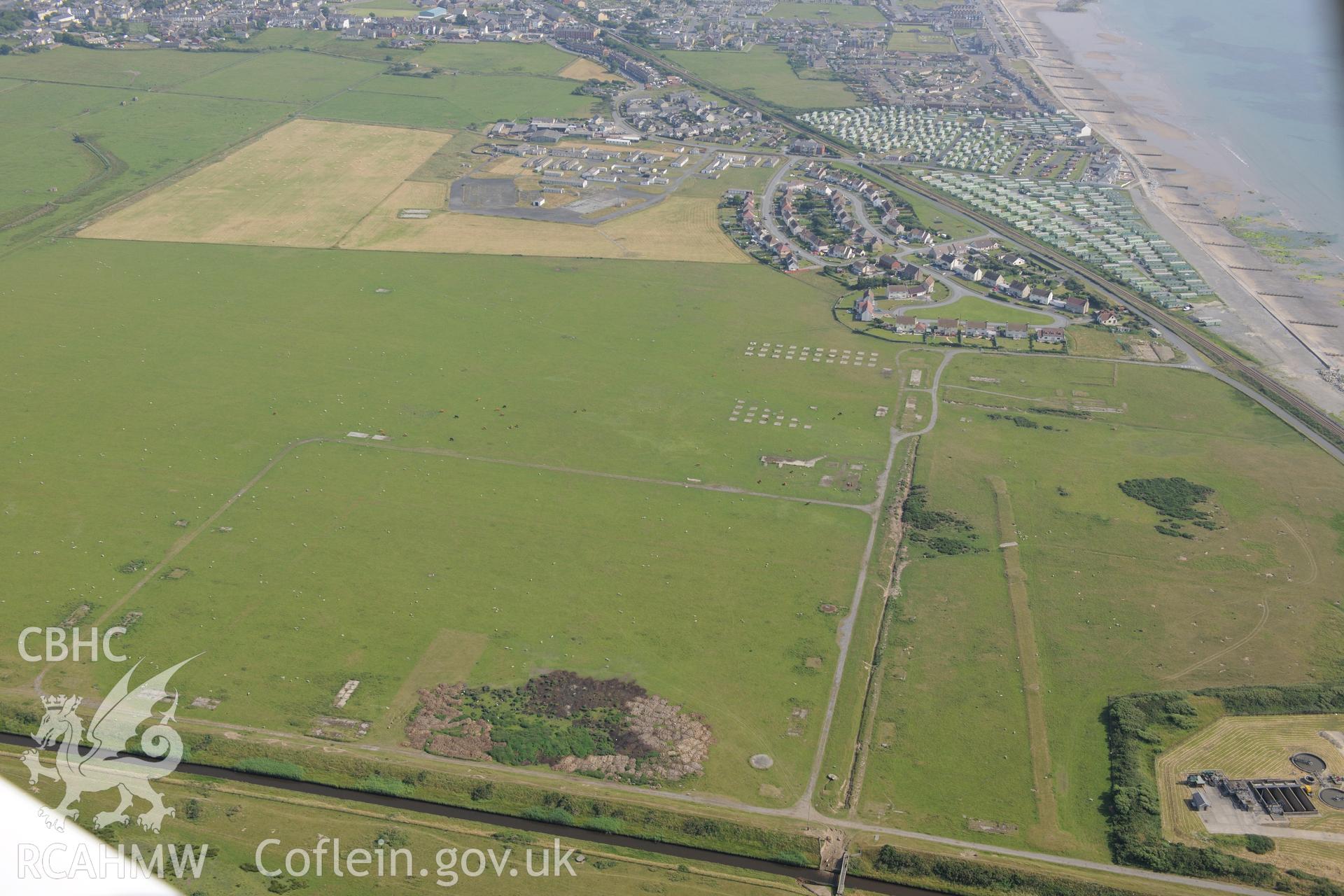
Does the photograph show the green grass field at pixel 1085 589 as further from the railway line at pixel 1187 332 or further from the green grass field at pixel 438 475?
the green grass field at pixel 438 475

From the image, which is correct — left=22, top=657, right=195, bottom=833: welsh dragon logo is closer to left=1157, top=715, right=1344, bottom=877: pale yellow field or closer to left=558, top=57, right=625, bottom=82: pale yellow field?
left=1157, top=715, right=1344, bottom=877: pale yellow field

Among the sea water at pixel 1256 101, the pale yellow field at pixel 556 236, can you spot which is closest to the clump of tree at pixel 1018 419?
the pale yellow field at pixel 556 236

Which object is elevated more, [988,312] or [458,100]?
[458,100]

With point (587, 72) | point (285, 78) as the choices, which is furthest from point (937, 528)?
point (285, 78)

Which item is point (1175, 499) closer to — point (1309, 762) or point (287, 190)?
point (1309, 762)

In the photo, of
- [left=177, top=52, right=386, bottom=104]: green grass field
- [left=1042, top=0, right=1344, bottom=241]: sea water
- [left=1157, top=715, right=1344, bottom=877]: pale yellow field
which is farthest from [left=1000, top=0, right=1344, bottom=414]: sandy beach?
[left=177, top=52, right=386, bottom=104]: green grass field

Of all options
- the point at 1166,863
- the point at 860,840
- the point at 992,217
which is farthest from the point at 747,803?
the point at 992,217
